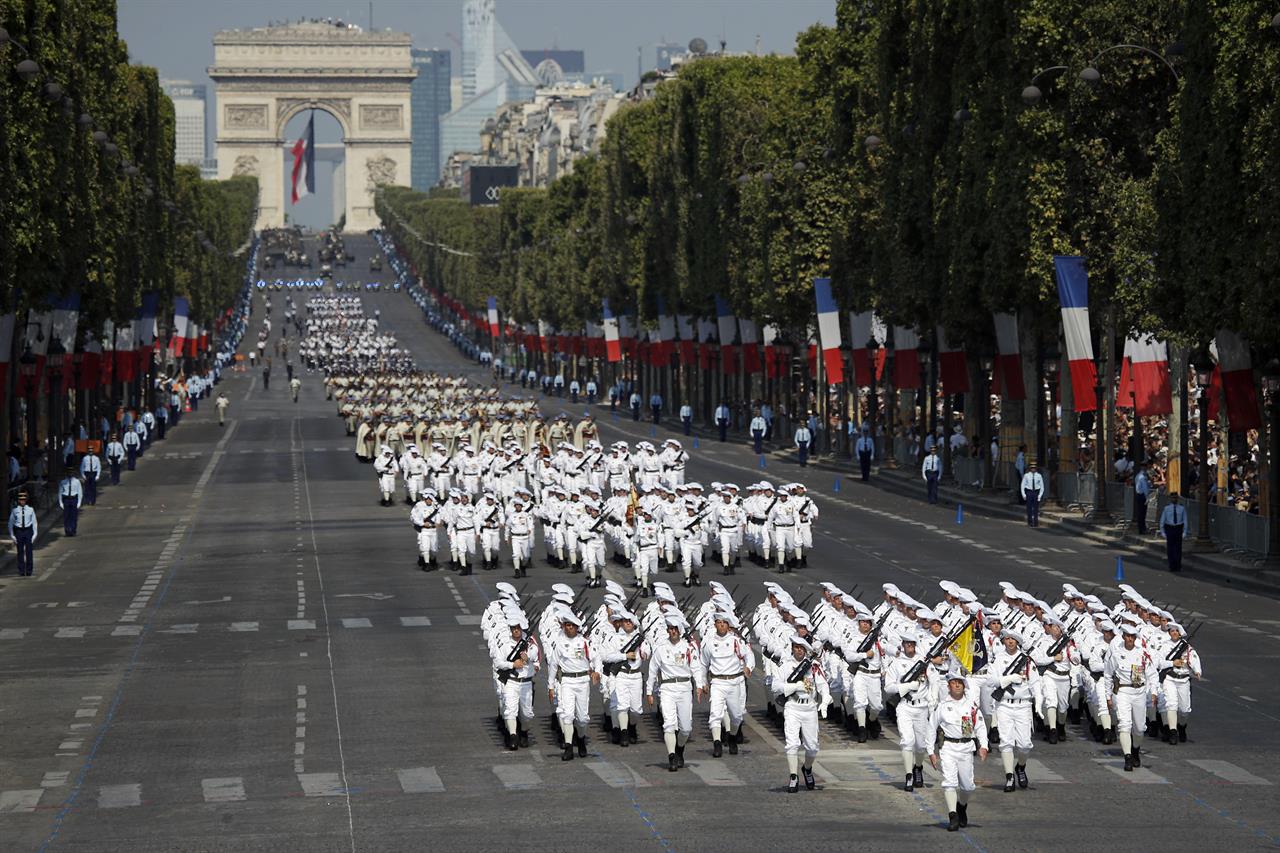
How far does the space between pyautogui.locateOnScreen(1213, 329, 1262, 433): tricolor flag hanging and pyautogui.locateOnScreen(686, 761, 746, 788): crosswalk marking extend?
23.4m

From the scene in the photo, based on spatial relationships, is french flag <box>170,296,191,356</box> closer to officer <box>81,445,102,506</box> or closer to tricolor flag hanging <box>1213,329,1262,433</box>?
officer <box>81,445,102,506</box>

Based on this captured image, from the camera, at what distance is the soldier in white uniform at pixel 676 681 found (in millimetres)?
26844

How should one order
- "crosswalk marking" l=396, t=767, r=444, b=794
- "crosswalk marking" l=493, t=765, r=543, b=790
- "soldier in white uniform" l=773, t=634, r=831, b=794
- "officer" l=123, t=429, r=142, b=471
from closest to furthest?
"soldier in white uniform" l=773, t=634, r=831, b=794, "crosswalk marking" l=396, t=767, r=444, b=794, "crosswalk marking" l=493, t=765, r=543, b=790, "officer" l=123, t=429, r=142, b=471

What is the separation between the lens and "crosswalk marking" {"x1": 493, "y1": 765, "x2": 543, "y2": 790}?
25.6 m

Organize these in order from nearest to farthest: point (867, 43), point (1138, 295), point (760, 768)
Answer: point (760, 768) → point (1138, 295) → point (867, 43)

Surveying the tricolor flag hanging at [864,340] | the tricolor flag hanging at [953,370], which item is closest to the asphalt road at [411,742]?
the tricolor flag hanging at [953,370]

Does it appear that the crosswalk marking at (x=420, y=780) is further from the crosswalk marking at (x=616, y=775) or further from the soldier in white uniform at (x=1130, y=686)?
the soldier in white uniform at (x=1130, y=686)

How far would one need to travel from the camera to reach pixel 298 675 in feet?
111

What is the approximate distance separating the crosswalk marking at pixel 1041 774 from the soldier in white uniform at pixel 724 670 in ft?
10.4

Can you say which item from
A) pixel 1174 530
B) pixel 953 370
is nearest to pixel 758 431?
pixel 953 370

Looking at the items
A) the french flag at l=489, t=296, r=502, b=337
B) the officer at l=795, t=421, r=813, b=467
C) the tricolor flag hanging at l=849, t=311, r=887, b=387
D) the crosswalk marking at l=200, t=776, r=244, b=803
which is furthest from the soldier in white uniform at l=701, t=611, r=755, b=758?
the french flag at l=489, t=296, r=502, b=337

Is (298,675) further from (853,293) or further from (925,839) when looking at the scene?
(853,293)

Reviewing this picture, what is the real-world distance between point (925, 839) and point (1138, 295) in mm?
31672

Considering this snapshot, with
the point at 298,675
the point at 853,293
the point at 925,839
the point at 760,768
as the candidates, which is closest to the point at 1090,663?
the point at 760,768
